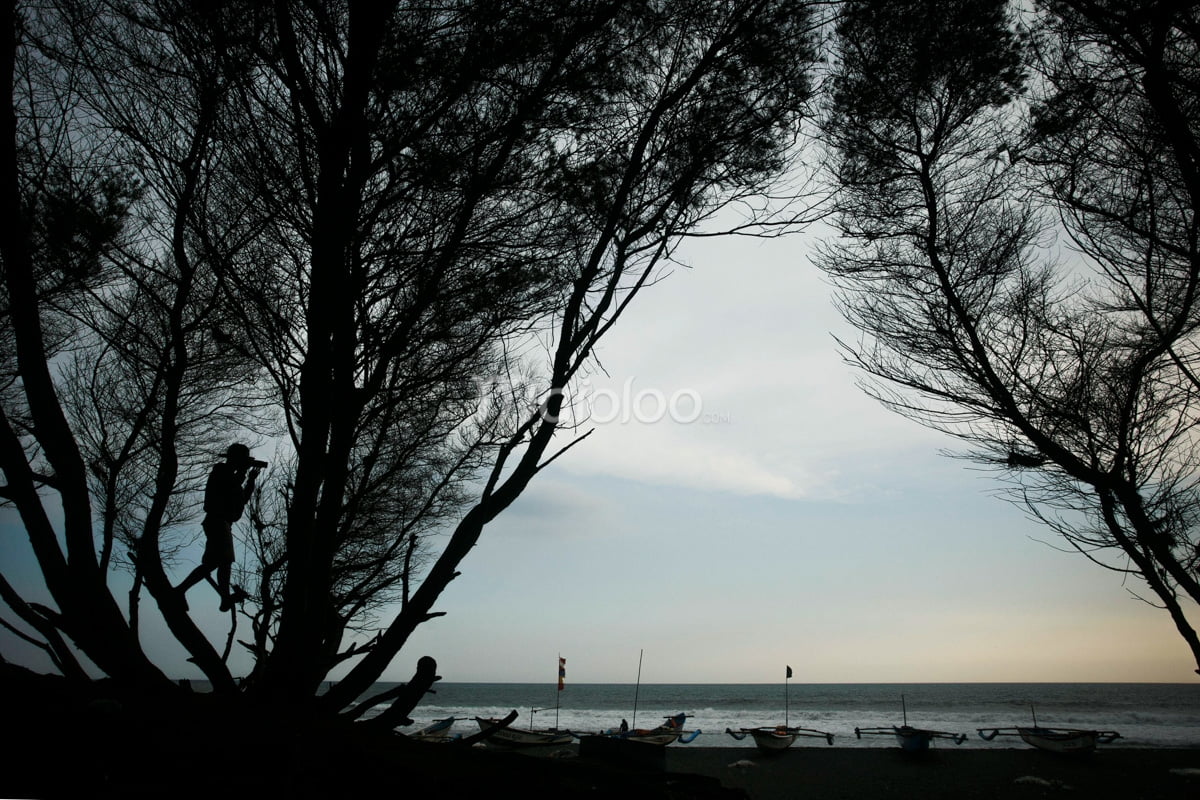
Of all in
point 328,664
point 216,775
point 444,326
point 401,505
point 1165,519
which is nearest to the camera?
point 216,775

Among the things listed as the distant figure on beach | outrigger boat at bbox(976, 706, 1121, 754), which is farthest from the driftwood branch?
outrigger boat at bbox(976, 706, 1121, 754)

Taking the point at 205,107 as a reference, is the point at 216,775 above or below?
below

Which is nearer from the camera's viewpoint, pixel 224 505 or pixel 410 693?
pixel 410 693

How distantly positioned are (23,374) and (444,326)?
2011mm

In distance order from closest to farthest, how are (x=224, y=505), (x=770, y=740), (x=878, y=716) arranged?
1. (x=224, y=505)
2. (x=770, y=740)
3. (x=878, y=716)

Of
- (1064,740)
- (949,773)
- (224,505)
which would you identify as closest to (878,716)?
(1064,740)

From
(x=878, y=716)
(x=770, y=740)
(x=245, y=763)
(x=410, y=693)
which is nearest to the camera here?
(x=245, y=763)

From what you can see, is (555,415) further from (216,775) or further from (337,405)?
(216,775)

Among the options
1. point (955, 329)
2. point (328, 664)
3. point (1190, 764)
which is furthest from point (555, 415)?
point (1190, 764)

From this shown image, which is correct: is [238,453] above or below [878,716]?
above

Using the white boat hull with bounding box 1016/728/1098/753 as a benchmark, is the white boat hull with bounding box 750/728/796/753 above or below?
below

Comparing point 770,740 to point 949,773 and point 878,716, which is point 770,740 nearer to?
point 949,773

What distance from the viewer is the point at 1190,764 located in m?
19.5

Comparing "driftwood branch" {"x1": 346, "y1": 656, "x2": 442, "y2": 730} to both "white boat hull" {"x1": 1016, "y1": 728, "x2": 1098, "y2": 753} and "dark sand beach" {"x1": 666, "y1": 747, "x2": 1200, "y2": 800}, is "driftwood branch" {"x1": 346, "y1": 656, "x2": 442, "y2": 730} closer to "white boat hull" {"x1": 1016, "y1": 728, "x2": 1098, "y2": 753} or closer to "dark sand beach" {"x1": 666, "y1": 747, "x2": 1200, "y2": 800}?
"dark sand beach" {"x1": 666, "y1": 747, "x2": 1200, "y2": 800}
